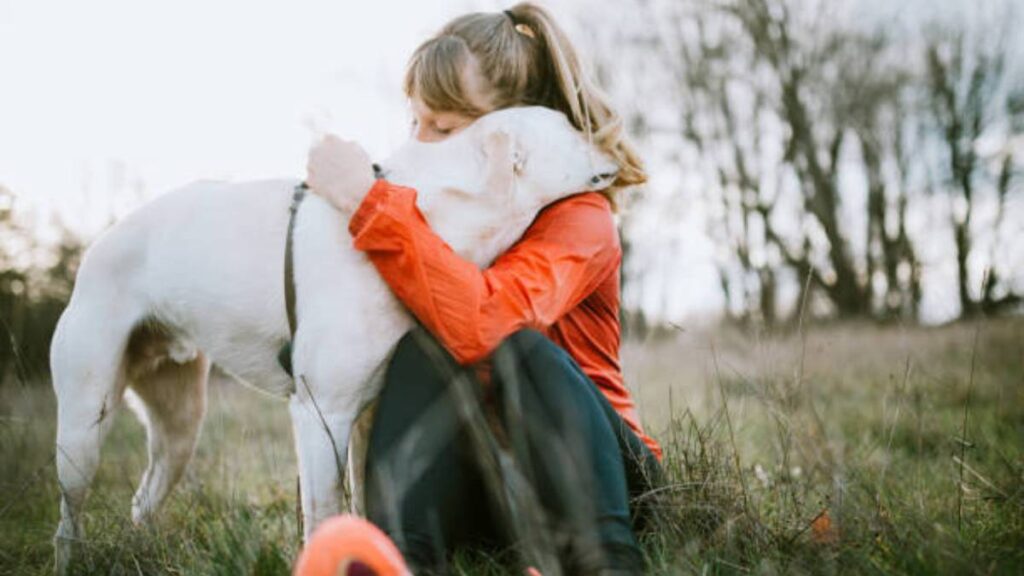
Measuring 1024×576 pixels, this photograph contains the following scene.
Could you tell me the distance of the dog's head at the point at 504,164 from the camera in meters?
2.04

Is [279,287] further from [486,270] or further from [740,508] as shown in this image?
[740,508]

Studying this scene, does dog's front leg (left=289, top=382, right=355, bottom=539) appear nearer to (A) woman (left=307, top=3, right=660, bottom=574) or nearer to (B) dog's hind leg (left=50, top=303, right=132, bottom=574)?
(A) woman (left=307, top=3, right=660, bottom=574)

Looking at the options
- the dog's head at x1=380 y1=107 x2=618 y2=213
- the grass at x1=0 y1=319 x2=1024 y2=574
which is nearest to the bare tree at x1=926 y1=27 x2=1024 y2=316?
the grass at x1=0 y1=319 x2=1024 y2=574

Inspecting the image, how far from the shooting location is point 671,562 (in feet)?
6.12

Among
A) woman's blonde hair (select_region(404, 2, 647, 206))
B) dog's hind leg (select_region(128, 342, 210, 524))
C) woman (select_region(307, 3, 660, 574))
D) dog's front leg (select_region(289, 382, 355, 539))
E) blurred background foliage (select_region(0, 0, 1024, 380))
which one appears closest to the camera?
woman (select_region(307, 3, 660, 574))

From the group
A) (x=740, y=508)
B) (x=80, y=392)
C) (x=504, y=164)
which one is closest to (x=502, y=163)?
(x=504, y=164)

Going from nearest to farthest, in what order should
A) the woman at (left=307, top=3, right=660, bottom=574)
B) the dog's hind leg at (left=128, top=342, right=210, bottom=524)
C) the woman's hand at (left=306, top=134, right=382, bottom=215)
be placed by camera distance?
the woman at (left=307, top=3, right=660, bottom=574) < the woman's hand at (left=306, top=134, right=382, bottom=215) < the dog's hind leg at (left=128, top=342, right=210, bottom=524)

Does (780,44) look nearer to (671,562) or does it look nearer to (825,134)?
(825,134)

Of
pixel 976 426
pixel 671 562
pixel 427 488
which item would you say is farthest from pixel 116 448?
pixel 976 426

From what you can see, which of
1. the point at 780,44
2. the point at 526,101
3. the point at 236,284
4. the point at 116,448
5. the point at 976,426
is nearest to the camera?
the point at 236,284

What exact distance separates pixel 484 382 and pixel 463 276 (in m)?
0.29

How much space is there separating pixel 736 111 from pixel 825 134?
71.6 inches

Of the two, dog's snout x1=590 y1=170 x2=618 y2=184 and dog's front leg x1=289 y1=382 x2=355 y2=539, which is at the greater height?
dog's snout x1=590 y1=170 x2=618 y2=184

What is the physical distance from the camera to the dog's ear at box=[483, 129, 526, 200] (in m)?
2.03
